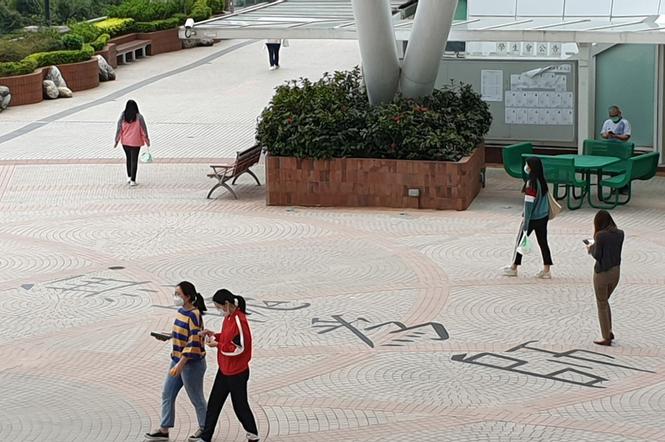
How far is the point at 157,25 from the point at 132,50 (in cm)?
234

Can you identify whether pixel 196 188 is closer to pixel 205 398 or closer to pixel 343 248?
pixel 343 248

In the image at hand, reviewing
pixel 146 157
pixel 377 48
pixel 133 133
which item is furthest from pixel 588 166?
pixel 146 157

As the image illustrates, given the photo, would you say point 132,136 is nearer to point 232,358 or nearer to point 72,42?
point 232,358

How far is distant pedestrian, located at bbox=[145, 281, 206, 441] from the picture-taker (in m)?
10.5

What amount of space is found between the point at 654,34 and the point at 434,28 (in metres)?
3.38

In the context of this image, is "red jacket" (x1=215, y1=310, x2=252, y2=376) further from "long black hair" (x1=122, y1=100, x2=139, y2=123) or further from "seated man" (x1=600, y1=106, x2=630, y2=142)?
"long black hair" (x1=122, y1=100, x2=139, y2=123)

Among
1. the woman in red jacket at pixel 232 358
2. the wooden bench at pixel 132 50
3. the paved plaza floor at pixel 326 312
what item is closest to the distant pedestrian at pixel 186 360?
the woman in red jacket at pixel 232 358

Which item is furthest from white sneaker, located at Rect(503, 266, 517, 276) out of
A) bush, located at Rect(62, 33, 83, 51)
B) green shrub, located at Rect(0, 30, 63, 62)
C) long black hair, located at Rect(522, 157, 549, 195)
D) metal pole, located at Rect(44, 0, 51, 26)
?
metal pole, located at Rect(44, 0, 51, 26)

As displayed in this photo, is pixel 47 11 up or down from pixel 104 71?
up

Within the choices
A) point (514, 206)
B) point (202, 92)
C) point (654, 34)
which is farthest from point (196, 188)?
point (202, 92)

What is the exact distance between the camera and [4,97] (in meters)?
30.2

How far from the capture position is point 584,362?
12.6 m

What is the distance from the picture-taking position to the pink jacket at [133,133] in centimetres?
2178

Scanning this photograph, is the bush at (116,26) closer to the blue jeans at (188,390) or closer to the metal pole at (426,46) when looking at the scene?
the metal pole at (426,46)
